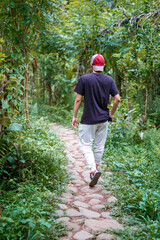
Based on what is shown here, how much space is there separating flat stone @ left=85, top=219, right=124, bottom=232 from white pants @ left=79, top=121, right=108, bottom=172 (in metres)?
0.99

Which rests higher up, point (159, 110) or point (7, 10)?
point (7, 10)

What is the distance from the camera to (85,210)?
3.01 m

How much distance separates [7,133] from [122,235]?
6.54 feet

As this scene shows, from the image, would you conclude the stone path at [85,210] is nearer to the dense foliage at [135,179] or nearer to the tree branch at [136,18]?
the dense foliage at [135,179]

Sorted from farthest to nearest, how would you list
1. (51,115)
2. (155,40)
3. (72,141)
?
(51,115), (72,141), (155,40)

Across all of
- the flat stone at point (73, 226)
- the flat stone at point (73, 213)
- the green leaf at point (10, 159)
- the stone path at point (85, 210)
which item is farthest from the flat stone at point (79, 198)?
the green leaf at point (10, 159)

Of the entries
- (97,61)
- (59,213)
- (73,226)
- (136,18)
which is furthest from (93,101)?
(136,18)

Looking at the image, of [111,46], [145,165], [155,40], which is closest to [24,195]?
[145,165]

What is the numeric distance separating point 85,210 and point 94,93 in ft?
5.44

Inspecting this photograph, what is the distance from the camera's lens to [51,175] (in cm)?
364

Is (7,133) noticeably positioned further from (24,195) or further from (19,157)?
(24,195)

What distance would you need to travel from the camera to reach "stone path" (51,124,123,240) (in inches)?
97.5

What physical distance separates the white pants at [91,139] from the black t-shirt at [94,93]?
12 cm

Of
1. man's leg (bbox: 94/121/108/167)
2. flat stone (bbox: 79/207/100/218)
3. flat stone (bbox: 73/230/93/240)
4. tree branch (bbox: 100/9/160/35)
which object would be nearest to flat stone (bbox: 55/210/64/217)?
flat stone (bbox: 79/207/100/218)
